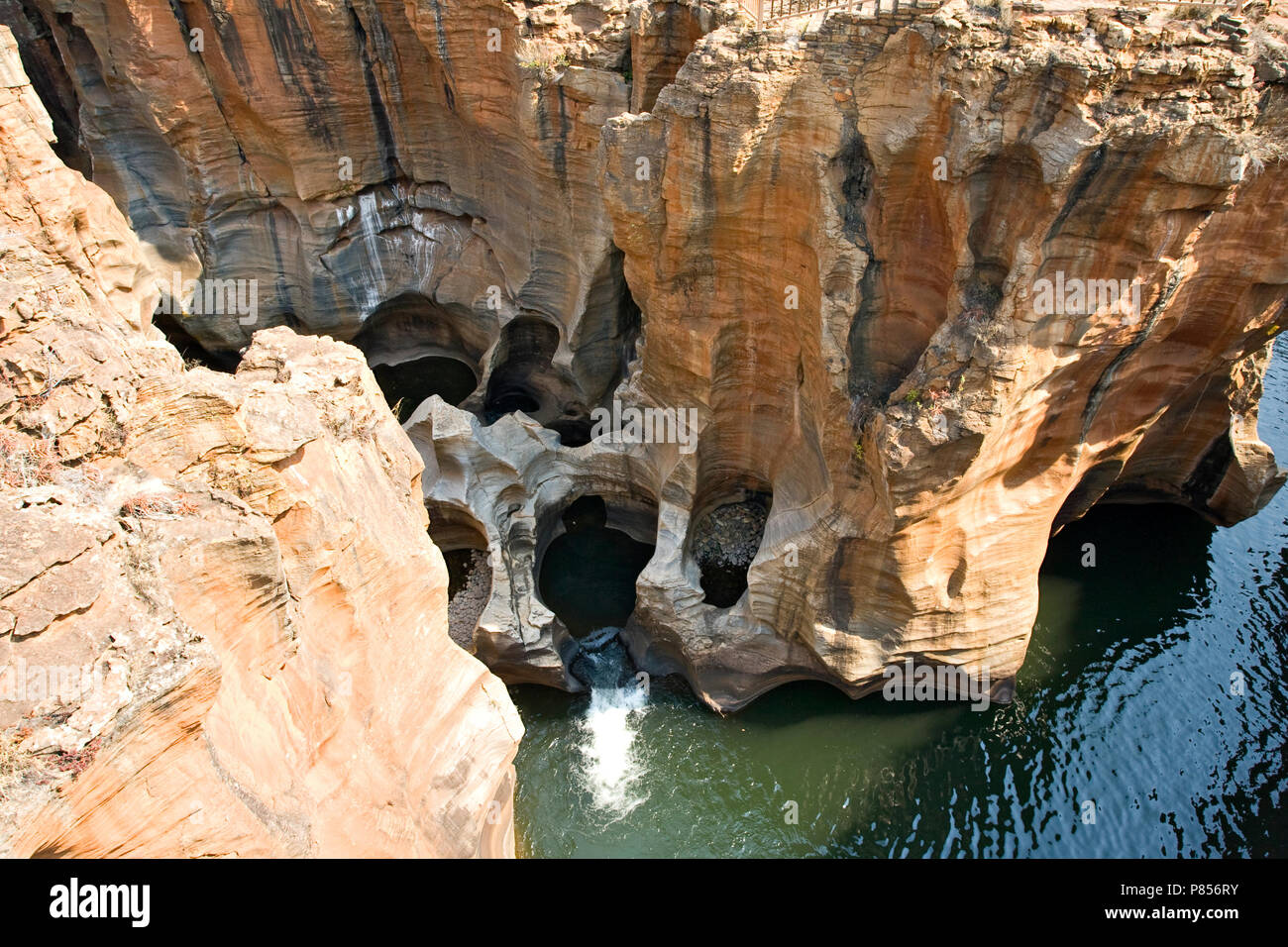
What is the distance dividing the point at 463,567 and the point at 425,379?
815 cm

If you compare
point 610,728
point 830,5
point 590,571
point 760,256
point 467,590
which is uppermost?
point 830,5

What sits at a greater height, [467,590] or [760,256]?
[760,256]

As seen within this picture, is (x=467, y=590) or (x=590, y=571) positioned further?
(x=590, y=571)

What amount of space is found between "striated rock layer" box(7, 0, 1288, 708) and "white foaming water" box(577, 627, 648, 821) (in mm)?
656

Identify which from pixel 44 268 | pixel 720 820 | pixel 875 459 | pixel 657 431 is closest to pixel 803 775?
pixel 720 820

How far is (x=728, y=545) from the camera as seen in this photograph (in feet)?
54.9

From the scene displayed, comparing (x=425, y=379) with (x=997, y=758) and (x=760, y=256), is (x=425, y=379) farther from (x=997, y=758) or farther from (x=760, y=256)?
(x=997, y=758)

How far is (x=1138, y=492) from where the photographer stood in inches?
708

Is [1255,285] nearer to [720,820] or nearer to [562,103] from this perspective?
[720,820]

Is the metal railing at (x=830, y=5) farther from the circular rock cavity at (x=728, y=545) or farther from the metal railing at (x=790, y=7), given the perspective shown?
the circular rock cavity at (x=728, y=545)

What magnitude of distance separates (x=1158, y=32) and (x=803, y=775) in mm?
11452

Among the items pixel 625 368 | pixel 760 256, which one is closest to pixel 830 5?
pixel 760 256

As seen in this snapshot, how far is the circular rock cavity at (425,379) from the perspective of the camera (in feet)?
73.8

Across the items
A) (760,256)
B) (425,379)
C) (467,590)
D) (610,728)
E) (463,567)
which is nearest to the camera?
(760,256)
